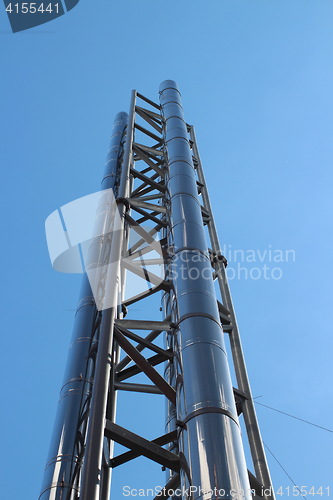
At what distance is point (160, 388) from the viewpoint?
21.5 feet

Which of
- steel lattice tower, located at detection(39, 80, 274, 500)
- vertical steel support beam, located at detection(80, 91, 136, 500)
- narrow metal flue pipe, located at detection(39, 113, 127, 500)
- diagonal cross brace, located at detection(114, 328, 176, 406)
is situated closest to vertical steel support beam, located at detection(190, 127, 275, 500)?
steel lattice tower, located at detection(39, 80, 274, 500)

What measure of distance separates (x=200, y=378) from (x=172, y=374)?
3012mm

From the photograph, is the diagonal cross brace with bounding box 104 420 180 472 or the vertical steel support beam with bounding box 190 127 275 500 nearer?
the diagonal cross brace with bounding box 104 420 180 472

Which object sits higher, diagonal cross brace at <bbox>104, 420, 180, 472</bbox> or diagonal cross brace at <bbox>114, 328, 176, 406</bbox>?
diagonal cross brace at <bbox>114, 328, 176, 406</bbox>

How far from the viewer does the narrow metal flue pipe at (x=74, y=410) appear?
6620mm

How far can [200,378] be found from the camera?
18.8ft

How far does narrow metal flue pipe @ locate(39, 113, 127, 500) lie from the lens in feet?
21.7

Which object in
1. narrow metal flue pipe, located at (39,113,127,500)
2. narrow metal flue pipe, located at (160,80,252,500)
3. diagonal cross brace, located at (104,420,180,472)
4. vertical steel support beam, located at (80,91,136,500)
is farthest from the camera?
narrow metal flue pipe, located at (39,113,127,500)

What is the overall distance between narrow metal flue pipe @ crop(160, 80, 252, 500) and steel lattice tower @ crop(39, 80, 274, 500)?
0.04 ft

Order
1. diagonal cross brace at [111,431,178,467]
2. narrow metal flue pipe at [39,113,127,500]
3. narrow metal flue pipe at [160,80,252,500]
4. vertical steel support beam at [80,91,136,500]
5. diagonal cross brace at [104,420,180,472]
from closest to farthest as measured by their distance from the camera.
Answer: narrow metal flue pipe at [160,80,252,500]
vertical steel support beam at [80,91,136,500]
diagonal cross brace at [104,420,180,472]
diagonal cross brace at [111,431,178,467]
narrow metal flue pipe at [39,113,127,500]

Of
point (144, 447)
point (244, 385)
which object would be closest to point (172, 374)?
point (244, 385)

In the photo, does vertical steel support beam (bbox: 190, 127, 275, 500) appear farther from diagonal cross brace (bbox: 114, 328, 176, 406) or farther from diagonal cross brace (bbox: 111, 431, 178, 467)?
diagonal cross brace (bbox: 114, 328, 176, 406)

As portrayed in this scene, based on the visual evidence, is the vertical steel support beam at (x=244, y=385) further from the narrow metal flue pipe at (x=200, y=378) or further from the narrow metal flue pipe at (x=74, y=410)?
the narrow metal flue pipe at (x=74, y=410)

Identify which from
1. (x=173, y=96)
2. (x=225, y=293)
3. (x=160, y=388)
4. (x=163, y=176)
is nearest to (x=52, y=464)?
(x=160, y=388)
